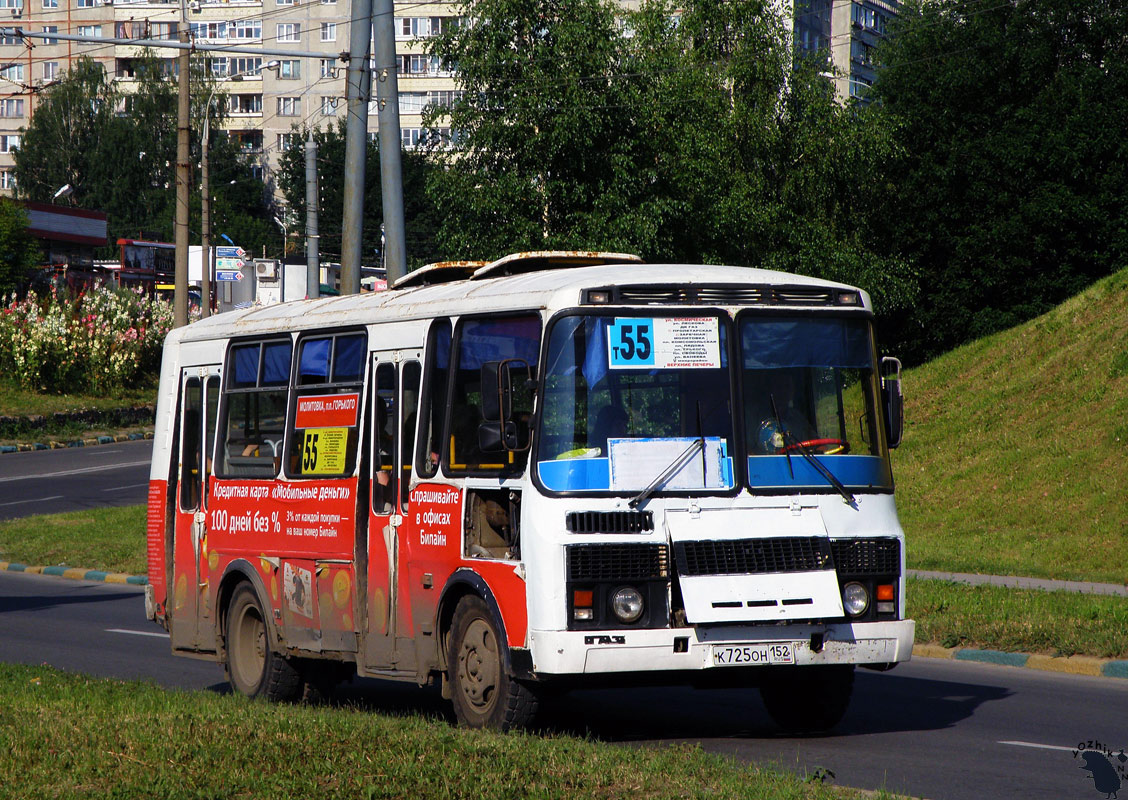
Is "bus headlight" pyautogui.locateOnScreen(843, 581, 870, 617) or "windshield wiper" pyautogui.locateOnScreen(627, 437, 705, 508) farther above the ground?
"windshield wiper" pyautogui.locateOnScreen(627, 437, 705, 508)

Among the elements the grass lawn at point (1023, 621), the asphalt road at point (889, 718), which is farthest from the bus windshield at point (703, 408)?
the grass lawn at point (1023, 621)

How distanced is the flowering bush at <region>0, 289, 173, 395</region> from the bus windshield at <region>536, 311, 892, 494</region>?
42.7 m

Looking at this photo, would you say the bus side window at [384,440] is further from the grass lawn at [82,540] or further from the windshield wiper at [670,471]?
the grass lawn at [82,540]

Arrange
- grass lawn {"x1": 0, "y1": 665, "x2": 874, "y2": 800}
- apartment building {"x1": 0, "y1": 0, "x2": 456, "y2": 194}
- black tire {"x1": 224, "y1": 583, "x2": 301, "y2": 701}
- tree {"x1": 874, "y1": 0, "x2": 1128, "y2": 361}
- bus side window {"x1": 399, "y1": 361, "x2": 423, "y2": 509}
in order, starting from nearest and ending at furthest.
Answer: grass lawn {"x1": 0, "y1": 665, "x2": 874, "y2": 800}
bus side window {"x1": 399, "y1": 361, "x2": 423, "y2": 509}
black tire {"x1": 224, "y1": 583, "x2": 301, "y2": 701}
tree {"x1": 874, "y1": 0, "x2": 1128, "y2": 361}
apartment building {"x1": 0, "y1": 0, "x2": 456, "y2": 194}

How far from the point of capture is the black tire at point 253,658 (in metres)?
11.6

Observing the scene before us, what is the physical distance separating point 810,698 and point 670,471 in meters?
2.07

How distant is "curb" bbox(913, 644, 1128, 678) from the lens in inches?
513

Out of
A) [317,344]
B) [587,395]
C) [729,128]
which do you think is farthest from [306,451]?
[729,128]

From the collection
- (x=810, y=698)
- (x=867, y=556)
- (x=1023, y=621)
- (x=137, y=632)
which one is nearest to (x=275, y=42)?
(x=137, y=632)

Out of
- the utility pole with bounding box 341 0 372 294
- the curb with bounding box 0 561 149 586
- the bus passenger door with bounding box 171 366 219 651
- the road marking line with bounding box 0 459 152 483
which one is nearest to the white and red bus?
the bus passenger door with bounding box 171 366 219 651

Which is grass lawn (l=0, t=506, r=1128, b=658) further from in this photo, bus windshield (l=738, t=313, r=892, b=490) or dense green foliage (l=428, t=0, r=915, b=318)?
dense green foliage (l=428, t=0, r=915, b=318)

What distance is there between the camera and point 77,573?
78.1ft

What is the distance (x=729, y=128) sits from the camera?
44094 millimetres

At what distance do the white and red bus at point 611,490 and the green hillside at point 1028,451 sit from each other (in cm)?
1096
